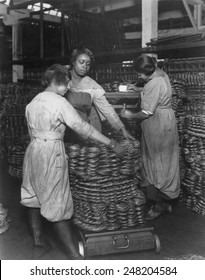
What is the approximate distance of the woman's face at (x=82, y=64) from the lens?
12.5 feet

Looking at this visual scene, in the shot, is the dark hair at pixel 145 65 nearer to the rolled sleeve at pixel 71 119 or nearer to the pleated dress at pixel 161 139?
the pleated dress at pixel 161 139

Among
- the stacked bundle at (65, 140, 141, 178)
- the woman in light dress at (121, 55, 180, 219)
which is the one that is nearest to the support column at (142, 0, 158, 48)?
the woman in light dress at (121, 55, 180, 219)

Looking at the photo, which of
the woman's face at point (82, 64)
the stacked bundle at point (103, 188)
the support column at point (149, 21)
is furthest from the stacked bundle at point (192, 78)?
the stacked bundle at point (103, 188)

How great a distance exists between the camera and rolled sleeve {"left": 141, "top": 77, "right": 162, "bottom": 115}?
4188 millimetres

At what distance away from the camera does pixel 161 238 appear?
12.4ft

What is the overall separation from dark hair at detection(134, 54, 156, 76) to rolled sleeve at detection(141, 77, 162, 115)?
0.37 feet

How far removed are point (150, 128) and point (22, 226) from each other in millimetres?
1743

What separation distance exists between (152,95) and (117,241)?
1.65 metres

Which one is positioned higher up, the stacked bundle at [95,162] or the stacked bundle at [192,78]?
the stacked bundle at [192,78]

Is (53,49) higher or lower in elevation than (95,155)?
higher

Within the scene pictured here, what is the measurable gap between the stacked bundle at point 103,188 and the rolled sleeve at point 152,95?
0.72 metres

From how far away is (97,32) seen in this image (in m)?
7.53
